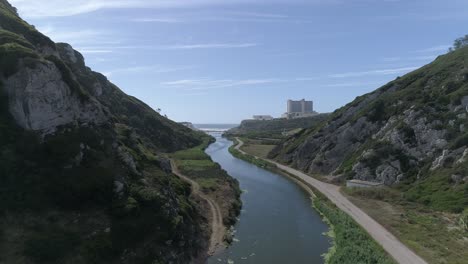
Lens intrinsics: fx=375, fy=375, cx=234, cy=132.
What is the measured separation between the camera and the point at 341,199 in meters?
74.1

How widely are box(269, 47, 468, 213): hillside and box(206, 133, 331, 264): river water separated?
19.0 m

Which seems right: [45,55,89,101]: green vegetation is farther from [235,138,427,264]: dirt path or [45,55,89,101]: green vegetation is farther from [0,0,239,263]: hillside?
[235,138,427,264]: dirt path

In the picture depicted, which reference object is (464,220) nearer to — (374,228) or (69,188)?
(374,228)

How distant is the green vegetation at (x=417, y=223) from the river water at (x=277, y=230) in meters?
9.85

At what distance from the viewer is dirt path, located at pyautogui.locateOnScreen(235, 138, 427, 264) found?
144 ft

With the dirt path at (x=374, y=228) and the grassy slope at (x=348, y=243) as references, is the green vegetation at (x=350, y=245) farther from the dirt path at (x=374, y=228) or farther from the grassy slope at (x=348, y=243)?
the dirt path at (x=374, y=228)

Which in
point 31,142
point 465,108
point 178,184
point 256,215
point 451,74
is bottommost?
point 256,215

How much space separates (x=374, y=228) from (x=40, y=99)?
49.4m

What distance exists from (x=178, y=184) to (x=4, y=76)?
102 feet

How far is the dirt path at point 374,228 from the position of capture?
4389 centimetres

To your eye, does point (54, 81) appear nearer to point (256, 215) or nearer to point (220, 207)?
point (220, 207)

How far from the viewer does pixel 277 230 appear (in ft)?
187

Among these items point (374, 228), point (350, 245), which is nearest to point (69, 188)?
point (350, 245)

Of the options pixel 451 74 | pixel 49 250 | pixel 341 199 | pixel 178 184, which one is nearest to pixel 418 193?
pixel 341 199
